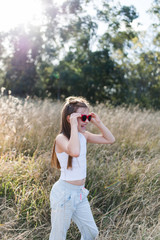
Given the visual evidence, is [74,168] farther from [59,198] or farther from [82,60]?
[82,60]

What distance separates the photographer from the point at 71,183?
198 centimetres

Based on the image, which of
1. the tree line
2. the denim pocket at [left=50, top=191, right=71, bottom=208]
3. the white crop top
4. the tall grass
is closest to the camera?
the denim pocket at [left=50, top=191, right=71, bottom=208]

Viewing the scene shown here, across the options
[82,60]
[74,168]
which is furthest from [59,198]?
[82,60]

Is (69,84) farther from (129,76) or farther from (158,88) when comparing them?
(158,88)

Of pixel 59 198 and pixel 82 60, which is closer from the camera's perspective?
pixel 59 198

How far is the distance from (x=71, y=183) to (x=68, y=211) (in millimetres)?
219

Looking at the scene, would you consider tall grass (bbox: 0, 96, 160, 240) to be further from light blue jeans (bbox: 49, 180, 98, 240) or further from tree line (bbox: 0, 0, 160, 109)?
tree line (bbox: 0, 0, 160, 109)

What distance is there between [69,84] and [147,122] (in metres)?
13.0

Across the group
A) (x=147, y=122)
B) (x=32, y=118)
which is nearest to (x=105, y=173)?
(x=32, y=118)

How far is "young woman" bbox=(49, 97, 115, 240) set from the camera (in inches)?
74.7

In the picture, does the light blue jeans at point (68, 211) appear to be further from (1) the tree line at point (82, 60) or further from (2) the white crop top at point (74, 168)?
(1) the tree line at point (82, 60)

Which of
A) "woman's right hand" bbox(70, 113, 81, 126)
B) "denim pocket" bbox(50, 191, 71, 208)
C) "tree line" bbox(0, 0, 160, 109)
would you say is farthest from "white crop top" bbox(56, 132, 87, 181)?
"tree line" bbox(0, 0, 160, 109)

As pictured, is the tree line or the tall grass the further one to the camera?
the tree line

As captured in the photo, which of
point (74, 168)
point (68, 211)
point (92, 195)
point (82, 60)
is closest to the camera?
point (68, 211)
